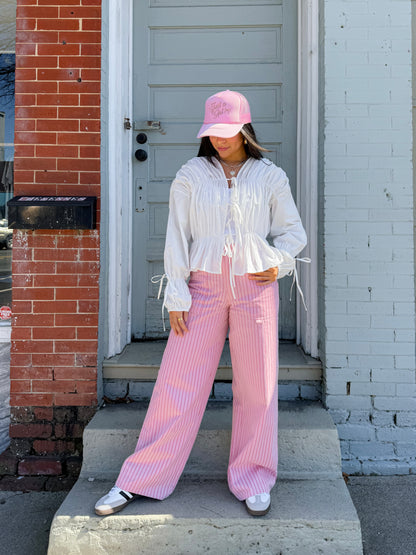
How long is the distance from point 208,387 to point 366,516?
1102 mm

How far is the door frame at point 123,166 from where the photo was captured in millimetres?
3174

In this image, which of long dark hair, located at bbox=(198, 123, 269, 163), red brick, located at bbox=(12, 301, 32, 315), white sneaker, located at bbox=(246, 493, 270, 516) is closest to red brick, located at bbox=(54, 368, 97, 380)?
red brick, located at bbox=(12, 301, 32, 315)

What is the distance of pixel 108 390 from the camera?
3184 mm

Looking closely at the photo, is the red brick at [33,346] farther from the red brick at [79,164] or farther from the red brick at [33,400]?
the red brick at [79,164]

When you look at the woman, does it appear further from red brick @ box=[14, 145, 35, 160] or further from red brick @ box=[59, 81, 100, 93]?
red brick @ box=[14, 145, 35, 160]

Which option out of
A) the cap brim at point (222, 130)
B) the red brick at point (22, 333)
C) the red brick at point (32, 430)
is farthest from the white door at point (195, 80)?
the cap brim at point (222, 130)

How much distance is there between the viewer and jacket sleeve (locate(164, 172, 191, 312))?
7.61ft

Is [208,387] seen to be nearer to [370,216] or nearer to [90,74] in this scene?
[370,216]

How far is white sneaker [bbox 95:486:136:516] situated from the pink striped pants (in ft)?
0.10

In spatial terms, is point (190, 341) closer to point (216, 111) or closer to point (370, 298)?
point (216, 111)

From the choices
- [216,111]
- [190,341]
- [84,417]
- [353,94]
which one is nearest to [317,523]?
[190,341]

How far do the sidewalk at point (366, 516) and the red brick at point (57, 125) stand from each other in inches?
85.3

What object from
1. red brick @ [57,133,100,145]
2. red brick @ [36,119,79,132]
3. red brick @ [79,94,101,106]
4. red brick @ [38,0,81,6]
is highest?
red brick @ [38,0,81,6]

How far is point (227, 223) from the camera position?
2.30 m
